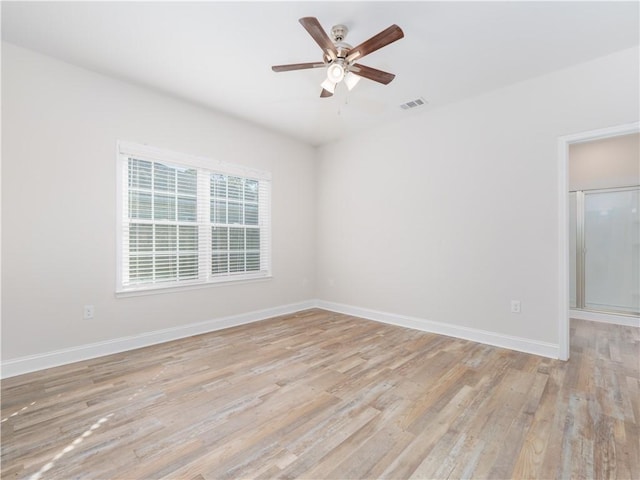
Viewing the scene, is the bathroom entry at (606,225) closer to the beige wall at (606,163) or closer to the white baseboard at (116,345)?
the beige wall at (606,163)

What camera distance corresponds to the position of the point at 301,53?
274 centimetres

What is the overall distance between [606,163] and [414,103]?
11.0 ft

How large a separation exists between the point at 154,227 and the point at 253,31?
2.33 metres

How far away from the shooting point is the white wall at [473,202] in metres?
3.03

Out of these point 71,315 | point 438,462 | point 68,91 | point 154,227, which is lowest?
point 438,462

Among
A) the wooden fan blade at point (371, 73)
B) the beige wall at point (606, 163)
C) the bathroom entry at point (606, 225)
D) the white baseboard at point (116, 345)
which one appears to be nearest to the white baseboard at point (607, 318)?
the bathroom entry at point (606, 225)

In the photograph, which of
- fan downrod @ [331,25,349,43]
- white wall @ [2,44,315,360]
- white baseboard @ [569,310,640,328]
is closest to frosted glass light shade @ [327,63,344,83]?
fan downrod @ [331,25,349,43]

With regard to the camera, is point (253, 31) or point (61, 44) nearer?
point (253, 31)

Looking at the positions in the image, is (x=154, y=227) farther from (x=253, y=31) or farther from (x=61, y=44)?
(x=253, y=31)

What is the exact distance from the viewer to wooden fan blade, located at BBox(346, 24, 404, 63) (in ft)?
6.57

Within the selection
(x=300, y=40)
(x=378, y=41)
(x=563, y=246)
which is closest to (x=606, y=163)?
(x=563, y=246)

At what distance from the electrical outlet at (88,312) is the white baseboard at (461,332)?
3.30m

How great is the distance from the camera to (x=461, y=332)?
3637 millimetres

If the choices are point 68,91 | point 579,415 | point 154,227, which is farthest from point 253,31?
point 579,415
